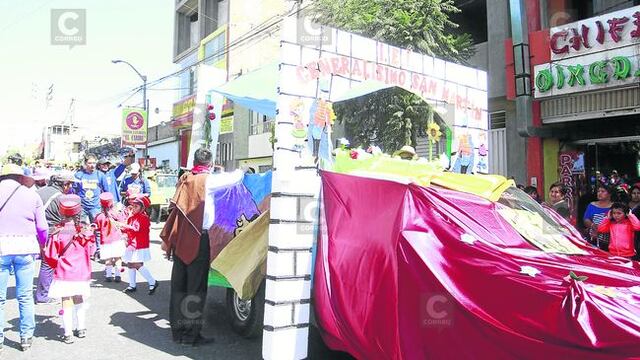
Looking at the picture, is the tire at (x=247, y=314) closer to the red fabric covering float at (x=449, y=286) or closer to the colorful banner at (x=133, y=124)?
the red fabric covering float at (x=449, y=286)

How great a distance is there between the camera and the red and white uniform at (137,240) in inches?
276

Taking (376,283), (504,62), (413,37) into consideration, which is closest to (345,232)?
(376,283)

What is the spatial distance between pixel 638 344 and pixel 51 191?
7.10 m

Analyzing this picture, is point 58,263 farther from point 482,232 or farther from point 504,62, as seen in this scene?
point 504,62

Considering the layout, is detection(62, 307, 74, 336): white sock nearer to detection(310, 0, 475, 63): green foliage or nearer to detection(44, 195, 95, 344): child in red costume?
detection(44, 195, 95, 344): child in red costume

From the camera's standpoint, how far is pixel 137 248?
702 centimetres

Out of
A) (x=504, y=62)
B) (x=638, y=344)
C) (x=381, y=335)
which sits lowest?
(x=381, y=335)

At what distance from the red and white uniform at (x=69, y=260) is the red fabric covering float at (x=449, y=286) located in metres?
2.46

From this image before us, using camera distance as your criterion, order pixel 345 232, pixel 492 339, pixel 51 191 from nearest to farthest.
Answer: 1. pixel 492 339
2. pixel 345 232
3. pixel 51 191

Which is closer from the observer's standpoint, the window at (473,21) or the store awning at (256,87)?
the store awning at (256,87)

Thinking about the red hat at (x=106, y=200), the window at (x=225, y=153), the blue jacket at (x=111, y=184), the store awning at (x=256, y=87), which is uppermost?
the window at (x=225, y=153)

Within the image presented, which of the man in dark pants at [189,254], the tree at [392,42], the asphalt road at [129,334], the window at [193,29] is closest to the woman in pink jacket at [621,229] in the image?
the asphalt road at [129,334]

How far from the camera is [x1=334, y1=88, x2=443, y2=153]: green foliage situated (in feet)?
35.0

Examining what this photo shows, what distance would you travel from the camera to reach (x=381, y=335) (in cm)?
333
